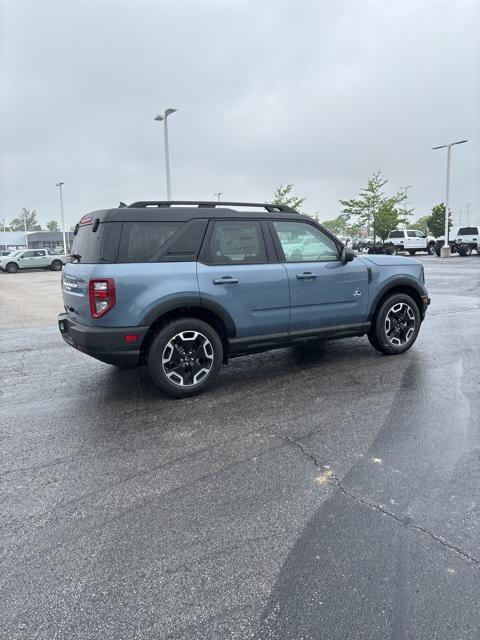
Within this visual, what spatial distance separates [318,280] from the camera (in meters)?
5.45

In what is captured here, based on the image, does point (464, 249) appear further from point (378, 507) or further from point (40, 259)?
point (378, 507)

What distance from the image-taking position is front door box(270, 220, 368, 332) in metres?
5.31

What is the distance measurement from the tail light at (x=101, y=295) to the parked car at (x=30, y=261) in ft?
97.9

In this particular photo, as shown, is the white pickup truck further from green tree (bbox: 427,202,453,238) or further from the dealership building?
the dealership building

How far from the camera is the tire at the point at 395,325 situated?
19.9 feet

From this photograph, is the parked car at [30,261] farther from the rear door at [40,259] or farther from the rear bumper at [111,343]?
the rear bumper at [111,343]

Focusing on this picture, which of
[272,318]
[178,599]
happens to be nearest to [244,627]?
[178,599]

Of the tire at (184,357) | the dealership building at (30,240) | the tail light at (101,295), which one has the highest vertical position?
the dealership building at (30,240)

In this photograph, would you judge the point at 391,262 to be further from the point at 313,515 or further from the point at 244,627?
the point at 244,627

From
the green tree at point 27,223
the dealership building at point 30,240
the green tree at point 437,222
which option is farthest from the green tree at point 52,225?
the green tree at point 437,222

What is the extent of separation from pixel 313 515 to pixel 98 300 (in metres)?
2.69

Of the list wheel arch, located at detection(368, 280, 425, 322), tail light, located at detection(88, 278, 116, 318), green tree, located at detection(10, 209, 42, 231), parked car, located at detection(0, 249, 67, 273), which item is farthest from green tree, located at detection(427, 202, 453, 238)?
green tree, located at detection(10, 209, 42, 231)

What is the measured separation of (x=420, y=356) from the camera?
620cm

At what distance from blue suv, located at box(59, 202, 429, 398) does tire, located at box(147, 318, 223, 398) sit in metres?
0.01
